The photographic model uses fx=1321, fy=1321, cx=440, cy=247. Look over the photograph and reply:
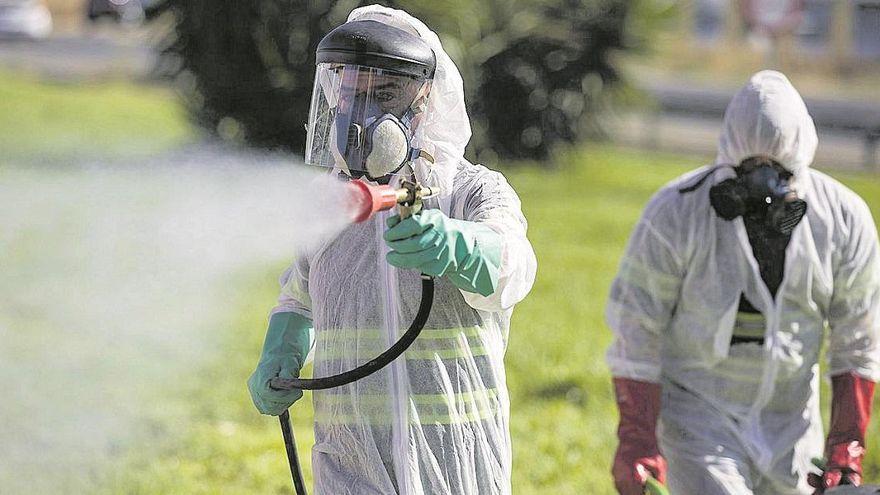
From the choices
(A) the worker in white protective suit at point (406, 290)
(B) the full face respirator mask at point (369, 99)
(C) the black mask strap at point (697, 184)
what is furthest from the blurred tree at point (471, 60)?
(B) the full face respirator mask at point (369, 99)

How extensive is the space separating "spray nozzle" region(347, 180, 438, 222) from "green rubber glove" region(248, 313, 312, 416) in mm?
782

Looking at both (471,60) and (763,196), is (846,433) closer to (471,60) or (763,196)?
(763,196)

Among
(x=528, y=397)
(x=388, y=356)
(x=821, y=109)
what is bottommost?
(x=821, y=109)

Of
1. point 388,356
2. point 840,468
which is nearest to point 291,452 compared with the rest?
point 388,356

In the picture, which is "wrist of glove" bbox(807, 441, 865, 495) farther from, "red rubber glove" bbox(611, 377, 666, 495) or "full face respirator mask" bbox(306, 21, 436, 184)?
"full face respirator mask" bbox(306, 21, 436, 184)

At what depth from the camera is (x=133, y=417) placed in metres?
6.80

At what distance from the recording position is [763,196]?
402cm

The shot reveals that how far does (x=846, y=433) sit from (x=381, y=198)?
2.16 m

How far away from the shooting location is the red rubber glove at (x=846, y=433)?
4074 millimetres

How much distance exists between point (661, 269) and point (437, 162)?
143 centimetres

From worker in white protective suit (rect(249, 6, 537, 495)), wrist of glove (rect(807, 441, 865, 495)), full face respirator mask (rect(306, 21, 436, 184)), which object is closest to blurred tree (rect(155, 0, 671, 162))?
wrist of glove (rect(807, 441, 865, 495))

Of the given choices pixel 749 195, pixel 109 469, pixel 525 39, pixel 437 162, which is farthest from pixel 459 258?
pixel 525 39

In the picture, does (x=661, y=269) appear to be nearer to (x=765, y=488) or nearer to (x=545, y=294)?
(x=765, y=488)

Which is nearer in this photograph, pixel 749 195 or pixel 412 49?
pixel 412 49
